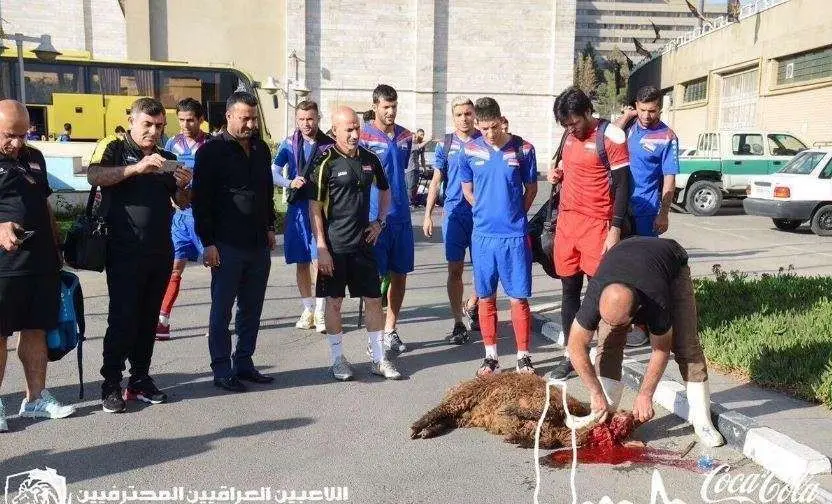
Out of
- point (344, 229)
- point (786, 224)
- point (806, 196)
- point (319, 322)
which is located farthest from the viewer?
point (786, 224)

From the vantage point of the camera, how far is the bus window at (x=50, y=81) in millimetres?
23906

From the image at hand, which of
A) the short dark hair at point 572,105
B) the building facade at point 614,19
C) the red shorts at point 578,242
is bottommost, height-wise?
the red shorts at point 578,242

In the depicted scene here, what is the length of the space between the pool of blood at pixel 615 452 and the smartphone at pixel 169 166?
2.96 meters

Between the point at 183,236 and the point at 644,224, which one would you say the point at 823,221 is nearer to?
the point at 644,224

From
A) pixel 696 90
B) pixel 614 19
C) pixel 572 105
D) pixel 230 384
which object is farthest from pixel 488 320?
pixel 614 19

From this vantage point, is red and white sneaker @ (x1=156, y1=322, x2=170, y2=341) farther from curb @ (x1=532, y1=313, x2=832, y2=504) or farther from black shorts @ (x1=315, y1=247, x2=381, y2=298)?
curb @ (x1=532, y1=313, x2=832, y2=504)

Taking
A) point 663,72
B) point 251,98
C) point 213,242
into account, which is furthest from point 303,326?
point 663,72

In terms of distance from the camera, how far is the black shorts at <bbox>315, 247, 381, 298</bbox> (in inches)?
227

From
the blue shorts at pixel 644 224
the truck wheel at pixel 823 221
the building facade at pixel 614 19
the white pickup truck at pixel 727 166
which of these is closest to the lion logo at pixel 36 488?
the blue shorts at pixel 644 224

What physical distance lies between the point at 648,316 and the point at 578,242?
5.20 ft

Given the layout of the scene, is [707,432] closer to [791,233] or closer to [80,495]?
[80,495]

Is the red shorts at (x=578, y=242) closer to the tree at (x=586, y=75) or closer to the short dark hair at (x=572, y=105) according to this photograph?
the short dark hair at (x=572, y=105)

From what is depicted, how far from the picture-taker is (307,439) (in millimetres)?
4645

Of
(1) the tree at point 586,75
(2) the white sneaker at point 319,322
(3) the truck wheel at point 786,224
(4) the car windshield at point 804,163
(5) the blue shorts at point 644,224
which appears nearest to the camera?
(5) the blue shorts at point 644,224
